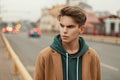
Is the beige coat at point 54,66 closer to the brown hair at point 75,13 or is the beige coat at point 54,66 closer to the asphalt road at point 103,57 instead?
the brown hair at point 75,13

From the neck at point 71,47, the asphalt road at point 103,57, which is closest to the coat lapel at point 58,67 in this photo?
the neck at point 71,47

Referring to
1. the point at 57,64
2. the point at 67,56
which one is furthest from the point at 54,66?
the point at 67,56

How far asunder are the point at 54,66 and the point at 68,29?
33 cm

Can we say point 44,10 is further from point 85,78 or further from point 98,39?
point 85,78

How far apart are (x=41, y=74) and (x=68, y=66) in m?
0.25

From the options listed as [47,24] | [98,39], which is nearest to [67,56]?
[98,39]

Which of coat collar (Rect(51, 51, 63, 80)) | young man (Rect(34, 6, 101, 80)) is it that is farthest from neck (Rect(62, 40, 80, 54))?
coat collar (Rect(51, 51, 63, 80))

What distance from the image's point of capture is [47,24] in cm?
15900

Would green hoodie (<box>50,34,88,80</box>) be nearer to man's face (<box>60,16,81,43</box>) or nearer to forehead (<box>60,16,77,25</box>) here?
man's face (<box>60,16,81,43</box>)

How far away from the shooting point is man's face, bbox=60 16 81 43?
11.4 feet

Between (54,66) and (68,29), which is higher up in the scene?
(68,29)

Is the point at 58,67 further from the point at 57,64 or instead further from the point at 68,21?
the point at 68,21

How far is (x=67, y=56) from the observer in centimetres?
348

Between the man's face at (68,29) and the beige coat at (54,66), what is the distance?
0.52ft
